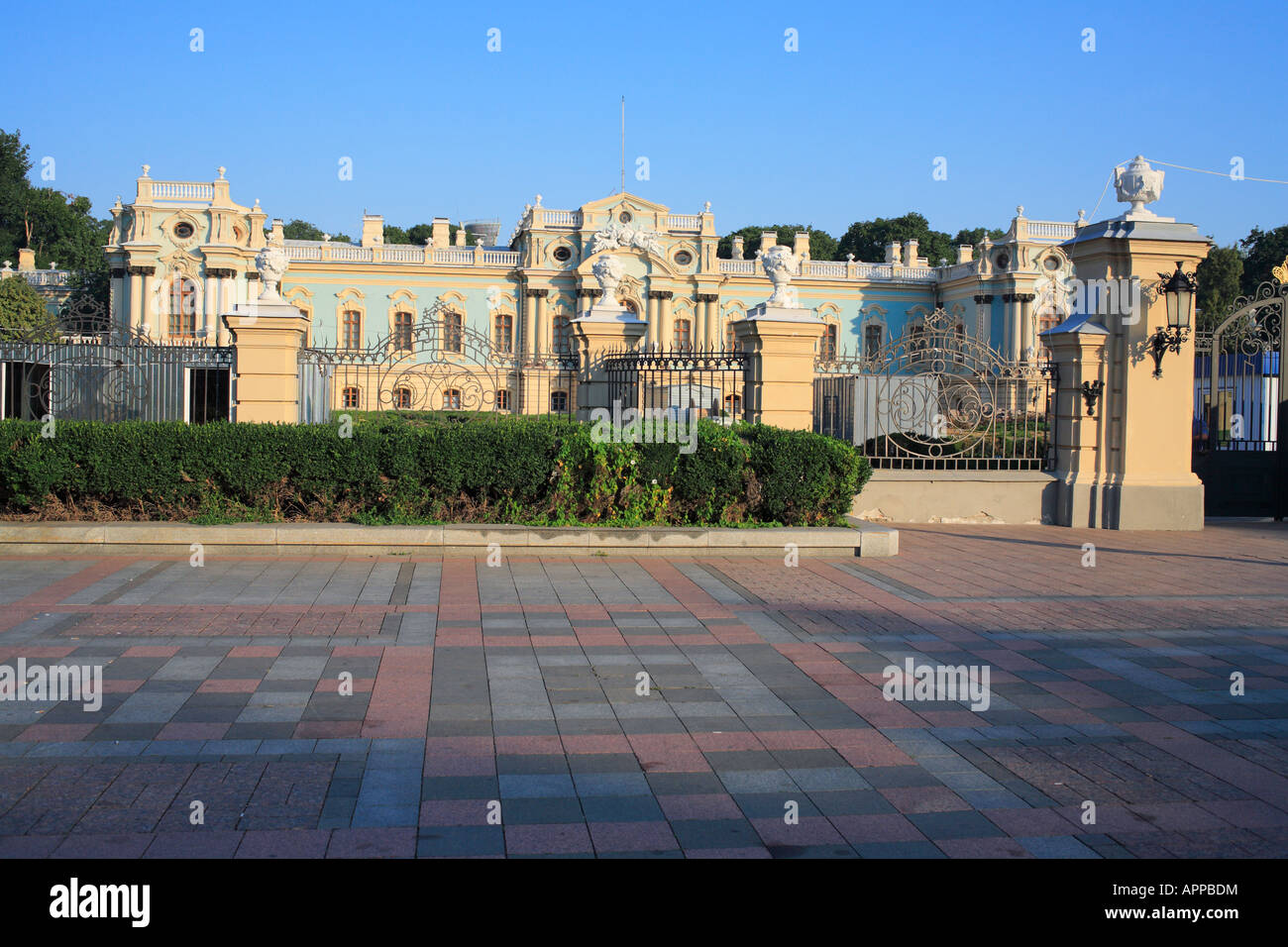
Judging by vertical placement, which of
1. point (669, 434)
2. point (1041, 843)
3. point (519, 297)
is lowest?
point (1041, 843)

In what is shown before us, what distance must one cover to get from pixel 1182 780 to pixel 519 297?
4655cm

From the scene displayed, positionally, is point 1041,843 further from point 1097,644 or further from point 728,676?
point 1097,644

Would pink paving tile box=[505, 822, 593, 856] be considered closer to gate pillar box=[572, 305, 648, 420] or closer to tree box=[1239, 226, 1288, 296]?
gate pillar box=[572, 305, 648, 420]

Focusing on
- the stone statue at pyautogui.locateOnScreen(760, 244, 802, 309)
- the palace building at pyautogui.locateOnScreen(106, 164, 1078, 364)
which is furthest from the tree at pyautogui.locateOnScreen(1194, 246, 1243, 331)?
the stone statue at pyautogui.locateOnScreen(760, 244, 802, 309)

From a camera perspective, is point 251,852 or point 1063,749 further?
point 1063,749

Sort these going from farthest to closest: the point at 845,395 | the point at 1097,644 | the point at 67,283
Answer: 1. the point at 67,283
2. the point at 845,395
3. the point at 1097,644

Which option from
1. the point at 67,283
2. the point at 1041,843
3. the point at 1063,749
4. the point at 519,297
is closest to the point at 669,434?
the point at 1063,749

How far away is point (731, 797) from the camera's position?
3924 millimetres

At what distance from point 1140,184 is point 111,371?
12169 mm

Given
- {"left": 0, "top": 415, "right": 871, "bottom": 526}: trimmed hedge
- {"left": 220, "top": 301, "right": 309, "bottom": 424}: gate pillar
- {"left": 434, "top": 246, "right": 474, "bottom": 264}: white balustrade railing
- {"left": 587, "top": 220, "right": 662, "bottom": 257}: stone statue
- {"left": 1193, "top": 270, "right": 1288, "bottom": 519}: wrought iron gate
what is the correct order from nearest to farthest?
{"left": 0, "top": 415, "right": 871, "bottom": 526}: trimmed hedge → {"left": 220, "top": 301, "right": 309, "bottom": 424}: gate pillar → {"left": 1193, "top": 270, "right": 1288, "bottom": 519}: wrought iron gate → {"left": 587, "top": 220, "right": 662, "bottom": 257}: stone statue → {"left": 434, "top": 246, "right": 474, "bottom": 264}: white balustrade railing

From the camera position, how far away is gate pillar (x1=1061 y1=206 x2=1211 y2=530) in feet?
39.7

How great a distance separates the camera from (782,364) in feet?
39.0

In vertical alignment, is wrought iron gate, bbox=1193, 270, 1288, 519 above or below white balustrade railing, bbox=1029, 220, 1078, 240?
below

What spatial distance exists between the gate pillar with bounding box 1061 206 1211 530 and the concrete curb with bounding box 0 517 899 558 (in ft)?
13.6
